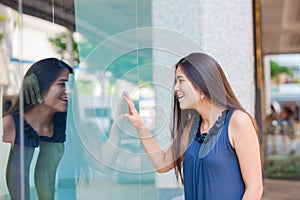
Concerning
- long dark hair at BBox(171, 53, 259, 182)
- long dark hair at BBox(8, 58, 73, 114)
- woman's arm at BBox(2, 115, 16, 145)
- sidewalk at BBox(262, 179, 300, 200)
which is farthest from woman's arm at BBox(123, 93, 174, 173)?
sidewalk at BBox(262, 179, 300, 200)

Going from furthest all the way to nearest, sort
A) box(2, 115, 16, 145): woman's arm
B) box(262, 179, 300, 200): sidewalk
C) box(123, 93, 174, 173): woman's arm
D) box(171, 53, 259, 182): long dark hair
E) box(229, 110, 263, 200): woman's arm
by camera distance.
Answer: box(262, 179, 300, 200): sidewalk, box(123, 93, 174, 173): woman's arm, box(2, 115, 16, 145): woman's arm, box(171, 53, 259, 182): long dark hair, box(229, 110, 263, 200): woman's arm

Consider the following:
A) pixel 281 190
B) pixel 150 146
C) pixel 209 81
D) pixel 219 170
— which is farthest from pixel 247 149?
pixel 281 190

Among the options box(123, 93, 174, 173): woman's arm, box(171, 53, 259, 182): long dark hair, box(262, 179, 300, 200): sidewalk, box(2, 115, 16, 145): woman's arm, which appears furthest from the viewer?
box(262, 179, 300, 200): sidewalk

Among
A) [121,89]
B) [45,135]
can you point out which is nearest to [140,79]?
[121,89]

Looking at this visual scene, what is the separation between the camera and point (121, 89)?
2.57 meters

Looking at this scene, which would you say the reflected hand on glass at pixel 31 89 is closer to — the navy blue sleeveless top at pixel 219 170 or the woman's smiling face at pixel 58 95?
the woman's smiling face at pixel 58 95

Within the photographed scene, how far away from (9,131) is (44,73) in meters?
0.30

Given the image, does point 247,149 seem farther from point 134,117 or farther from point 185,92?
point 134,117

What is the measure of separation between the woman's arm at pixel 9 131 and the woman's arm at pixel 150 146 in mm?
521

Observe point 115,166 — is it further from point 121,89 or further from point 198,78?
point 198,78

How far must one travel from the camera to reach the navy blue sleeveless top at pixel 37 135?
92.9 inches

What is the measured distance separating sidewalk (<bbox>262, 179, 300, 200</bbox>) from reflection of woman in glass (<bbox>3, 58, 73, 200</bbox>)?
17.5 ft

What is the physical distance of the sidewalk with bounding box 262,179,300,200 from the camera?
292 inches

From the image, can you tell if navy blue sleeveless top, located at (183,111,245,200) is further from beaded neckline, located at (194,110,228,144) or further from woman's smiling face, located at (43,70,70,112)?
woman's smiling face, located at (43,70,70,112)
